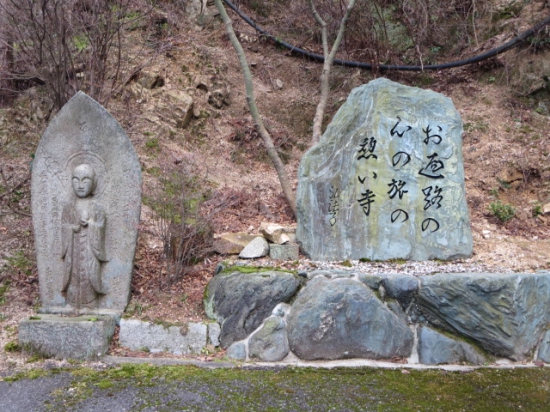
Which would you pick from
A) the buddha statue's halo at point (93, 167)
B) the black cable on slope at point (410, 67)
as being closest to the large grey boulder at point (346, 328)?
the buddha statue's halo at point (93, 167)

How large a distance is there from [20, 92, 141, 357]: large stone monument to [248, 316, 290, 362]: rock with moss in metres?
1.26

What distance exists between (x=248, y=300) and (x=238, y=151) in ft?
14.0

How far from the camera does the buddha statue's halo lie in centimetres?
480

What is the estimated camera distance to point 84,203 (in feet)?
15.6

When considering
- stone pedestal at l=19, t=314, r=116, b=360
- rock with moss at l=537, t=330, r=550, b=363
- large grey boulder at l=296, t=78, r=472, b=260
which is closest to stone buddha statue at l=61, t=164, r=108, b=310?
stone pedestal at l=19, t=314, r=116, b=360

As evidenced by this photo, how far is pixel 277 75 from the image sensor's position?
396 inches

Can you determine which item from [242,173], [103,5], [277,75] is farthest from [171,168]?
[277,75]

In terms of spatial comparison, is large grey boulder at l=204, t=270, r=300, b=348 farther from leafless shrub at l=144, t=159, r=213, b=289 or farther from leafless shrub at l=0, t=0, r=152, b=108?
leafless shrub at l=0, t=0, r=152, b=108

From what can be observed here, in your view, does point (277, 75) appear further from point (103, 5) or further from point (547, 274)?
point (547, 274)

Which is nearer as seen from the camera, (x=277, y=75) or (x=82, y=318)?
(x=82, y=318)

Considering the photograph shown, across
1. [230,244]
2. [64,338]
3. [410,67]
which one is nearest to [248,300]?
[230,244]

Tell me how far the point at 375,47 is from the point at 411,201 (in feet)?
16.9

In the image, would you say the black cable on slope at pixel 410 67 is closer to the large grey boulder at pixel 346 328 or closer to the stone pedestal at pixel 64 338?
the large grey boulder at pixel 346 328

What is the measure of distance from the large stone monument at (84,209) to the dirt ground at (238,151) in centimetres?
33
